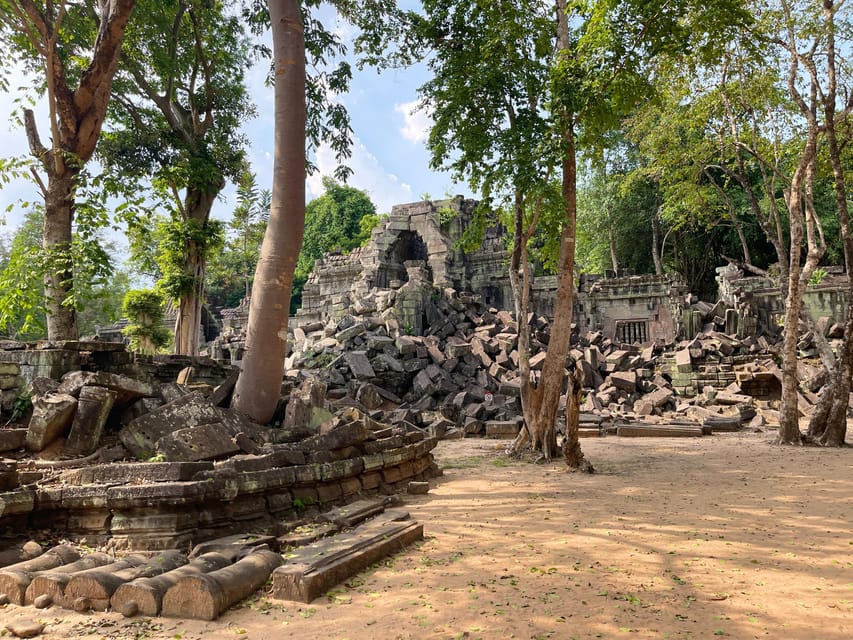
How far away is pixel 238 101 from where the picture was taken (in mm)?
16359

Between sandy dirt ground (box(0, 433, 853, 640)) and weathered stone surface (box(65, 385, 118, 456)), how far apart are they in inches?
98.2

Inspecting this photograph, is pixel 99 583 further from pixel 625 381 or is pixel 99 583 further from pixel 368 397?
pixel 625 381

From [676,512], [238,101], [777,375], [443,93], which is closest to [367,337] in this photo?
[238,101]

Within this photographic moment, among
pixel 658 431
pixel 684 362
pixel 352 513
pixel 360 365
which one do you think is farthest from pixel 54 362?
pixel 684 362

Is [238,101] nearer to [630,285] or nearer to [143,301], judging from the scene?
[143,301]

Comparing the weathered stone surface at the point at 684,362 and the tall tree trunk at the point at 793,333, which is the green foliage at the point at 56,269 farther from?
the weathered stone surface at the point at 684,362

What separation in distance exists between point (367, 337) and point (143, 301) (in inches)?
268

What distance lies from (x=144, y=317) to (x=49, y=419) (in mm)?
10916

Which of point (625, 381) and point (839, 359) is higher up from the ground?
point (839, 359)

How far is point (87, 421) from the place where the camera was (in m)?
5.65

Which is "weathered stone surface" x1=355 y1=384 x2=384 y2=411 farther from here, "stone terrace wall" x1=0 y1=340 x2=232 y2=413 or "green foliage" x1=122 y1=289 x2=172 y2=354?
"stone terrace wall" x1=0 y1=340 x2=232 y2=413

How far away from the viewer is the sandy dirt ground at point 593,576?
120 inches

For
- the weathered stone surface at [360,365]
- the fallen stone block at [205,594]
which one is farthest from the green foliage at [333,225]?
the fallen stone block at [205,594]

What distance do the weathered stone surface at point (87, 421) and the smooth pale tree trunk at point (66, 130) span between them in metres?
3.39
